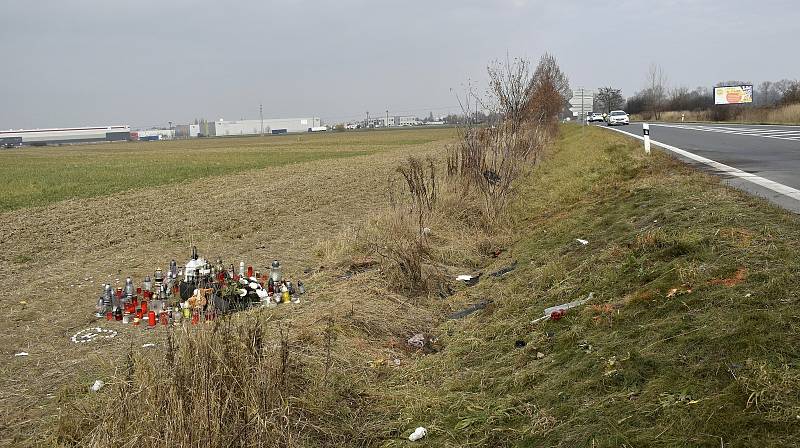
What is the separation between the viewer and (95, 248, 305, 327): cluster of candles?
7234mm

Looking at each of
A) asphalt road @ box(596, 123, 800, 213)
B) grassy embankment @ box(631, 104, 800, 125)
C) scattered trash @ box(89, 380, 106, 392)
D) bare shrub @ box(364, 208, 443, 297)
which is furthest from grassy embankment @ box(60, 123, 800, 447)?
grassy embankment @ box(631, 104, 800, 125)

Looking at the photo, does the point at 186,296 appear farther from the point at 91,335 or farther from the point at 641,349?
the point at 641,349

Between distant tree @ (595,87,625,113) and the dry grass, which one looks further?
distant tree @ (595,87,625,113)

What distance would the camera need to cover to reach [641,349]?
426 centimetres

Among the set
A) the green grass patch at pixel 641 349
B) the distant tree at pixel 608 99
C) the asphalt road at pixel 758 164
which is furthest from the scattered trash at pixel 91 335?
the distant tree at pixel 608 99

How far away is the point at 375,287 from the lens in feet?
25.1

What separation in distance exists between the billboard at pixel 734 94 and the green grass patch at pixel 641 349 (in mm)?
65660

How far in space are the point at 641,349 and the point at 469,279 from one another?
4.56 metres

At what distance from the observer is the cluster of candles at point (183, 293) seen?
723 centimetres

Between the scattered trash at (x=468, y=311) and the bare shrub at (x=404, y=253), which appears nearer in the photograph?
the scattered trash at (x=468, y=311)

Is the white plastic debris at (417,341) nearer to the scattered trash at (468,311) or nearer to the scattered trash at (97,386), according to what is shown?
the scattered trash at (468,311)

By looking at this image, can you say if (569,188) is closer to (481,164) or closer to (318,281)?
(481,164)

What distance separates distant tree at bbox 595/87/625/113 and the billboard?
36.1 m

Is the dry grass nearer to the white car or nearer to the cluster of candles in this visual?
the cluster of candles
